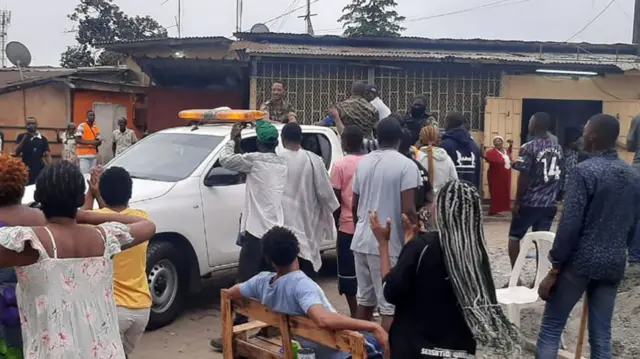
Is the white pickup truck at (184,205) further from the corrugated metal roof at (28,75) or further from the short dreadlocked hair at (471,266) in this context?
the corrugated metal roof at (28,75)

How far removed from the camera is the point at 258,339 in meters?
5.14

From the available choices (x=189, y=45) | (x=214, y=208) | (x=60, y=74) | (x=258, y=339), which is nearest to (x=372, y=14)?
(x=189, y=45)

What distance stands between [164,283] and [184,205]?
0.75 m

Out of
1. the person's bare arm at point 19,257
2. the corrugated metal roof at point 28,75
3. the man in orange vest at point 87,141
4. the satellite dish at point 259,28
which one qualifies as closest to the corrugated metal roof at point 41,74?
the corrugated metal roof at point 28,75

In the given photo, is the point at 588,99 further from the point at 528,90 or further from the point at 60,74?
the point at 60,74

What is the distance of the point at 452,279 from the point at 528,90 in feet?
41.8

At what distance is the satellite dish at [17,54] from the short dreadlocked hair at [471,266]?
19263 mm

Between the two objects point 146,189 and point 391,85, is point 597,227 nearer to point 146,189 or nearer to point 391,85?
point 146,189

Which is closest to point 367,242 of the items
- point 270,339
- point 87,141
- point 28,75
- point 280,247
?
point 270,339

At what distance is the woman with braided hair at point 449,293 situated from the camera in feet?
11.5

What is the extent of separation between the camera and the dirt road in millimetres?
6297

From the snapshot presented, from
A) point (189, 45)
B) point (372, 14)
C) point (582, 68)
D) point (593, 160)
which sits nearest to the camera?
point (593, 160)

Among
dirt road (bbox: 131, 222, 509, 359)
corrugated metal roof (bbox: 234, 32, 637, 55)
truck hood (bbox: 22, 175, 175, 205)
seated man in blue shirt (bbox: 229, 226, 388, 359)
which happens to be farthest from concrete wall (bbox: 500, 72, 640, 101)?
seated man in blue shirt (bbox: 229, 226, 388, 359)

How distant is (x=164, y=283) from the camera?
7.02m
